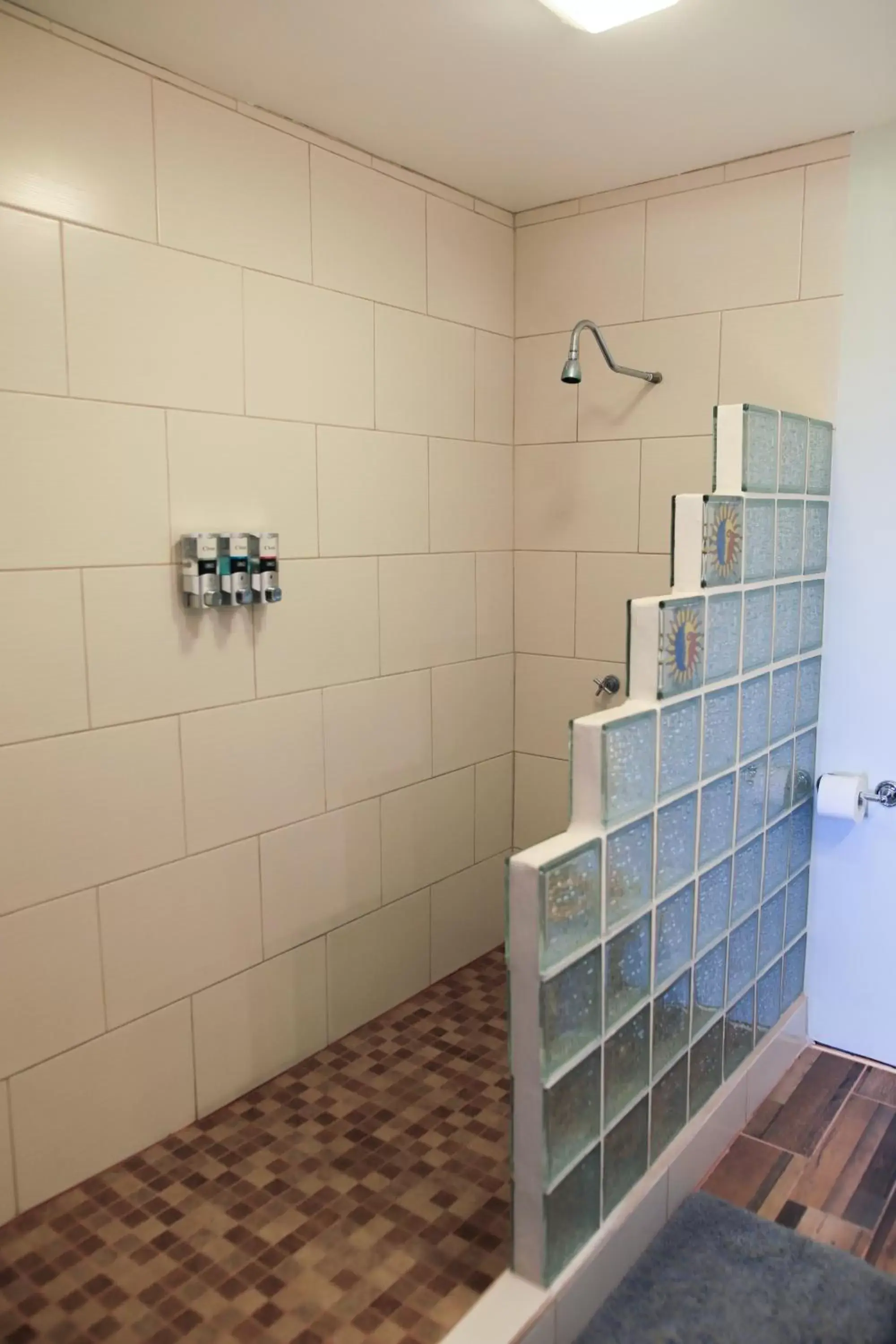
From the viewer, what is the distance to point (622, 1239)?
5.45ft

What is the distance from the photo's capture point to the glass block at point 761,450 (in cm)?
184

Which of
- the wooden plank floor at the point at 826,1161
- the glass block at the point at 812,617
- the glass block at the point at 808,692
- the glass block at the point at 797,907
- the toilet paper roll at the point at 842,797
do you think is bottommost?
the wooden plank floor at the point at 826,1161

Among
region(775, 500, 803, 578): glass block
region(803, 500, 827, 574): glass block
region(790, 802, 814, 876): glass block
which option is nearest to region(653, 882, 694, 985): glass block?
region(790, 802, 814, 876): glass block

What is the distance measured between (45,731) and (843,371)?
5.90ft

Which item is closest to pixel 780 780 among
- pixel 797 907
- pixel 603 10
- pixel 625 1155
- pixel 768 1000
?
pixel 797 907

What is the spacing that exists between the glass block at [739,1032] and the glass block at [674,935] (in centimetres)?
33

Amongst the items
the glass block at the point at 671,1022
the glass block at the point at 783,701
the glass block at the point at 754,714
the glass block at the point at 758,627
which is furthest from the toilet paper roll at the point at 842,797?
the glass block at the point at 671,1022

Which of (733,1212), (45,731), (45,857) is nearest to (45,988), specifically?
(45,857)

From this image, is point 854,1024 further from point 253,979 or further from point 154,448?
point 154,448

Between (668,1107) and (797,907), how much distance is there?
725 millimetres

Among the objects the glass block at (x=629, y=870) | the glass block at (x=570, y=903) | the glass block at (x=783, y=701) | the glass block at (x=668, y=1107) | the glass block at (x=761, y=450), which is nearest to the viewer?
the glass block at (x=570, y=903)

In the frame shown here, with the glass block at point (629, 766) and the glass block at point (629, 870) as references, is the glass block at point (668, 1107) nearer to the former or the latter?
the glass block at point (629, 870)

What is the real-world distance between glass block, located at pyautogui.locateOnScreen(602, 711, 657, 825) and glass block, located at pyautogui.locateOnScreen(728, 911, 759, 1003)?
58 centimetres

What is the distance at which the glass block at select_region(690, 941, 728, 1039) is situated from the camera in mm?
1861
